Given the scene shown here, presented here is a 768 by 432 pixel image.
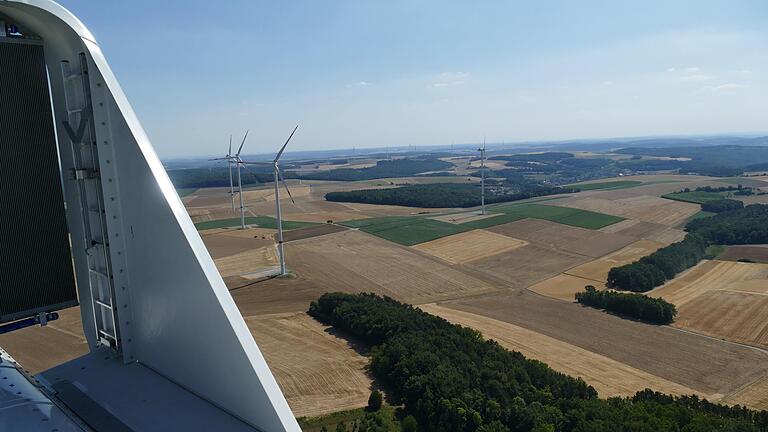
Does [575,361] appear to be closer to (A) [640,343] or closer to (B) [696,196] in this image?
(A) [640,343]

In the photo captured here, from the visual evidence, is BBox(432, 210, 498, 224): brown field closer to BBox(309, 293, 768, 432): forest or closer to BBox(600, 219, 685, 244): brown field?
BBox(600, 219, 685, 244): brown field

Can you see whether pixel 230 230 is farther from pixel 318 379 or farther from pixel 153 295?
pixel 153 295

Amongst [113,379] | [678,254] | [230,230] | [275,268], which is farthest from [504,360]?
[230,230]

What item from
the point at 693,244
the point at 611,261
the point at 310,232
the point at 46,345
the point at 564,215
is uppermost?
the point at 46,345

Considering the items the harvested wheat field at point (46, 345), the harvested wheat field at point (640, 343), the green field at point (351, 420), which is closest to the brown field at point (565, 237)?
the harvested wheat field at point (640, 343)

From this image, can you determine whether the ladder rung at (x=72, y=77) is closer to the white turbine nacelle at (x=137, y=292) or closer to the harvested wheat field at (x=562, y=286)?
the white turbine nacelle at (x=137, y=292)

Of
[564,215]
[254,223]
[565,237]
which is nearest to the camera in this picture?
[565,237]

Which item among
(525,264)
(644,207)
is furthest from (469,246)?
(644,207)
